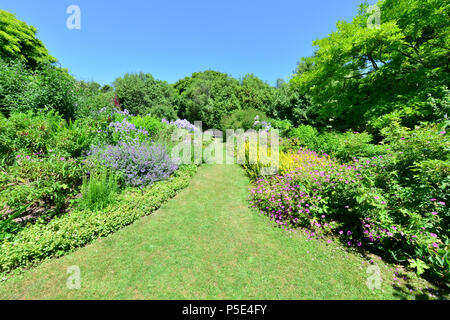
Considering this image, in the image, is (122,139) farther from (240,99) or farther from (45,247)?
(240,99)

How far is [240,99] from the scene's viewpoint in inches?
666

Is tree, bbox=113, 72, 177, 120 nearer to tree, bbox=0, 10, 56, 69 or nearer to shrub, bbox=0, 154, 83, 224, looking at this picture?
tree, bbox=0, 10, 56, 69

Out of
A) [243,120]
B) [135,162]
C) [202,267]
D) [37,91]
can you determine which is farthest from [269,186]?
[243,120]

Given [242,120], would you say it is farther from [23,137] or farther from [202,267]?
[202,267]

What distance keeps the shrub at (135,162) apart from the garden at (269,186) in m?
0.04

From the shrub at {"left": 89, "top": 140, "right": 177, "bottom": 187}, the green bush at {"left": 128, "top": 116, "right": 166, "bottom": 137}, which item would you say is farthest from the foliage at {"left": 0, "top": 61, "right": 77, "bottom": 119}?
the shrub at {"left": 89, "top": 140, "right": 177, "bottom": 187}

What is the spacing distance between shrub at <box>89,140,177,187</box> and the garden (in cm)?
4

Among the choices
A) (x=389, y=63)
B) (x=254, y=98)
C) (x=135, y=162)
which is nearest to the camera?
(x=135, y=162)

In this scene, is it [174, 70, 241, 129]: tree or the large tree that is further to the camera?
[174, 70, 241, 129]: tree

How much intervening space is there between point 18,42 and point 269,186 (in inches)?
818

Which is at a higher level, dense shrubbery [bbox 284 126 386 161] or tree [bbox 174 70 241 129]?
tree [bbox 174 70 241 129]

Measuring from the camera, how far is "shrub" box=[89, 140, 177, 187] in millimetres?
4258

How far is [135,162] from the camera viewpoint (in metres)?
4.57

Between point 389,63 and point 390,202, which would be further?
point 389,63
